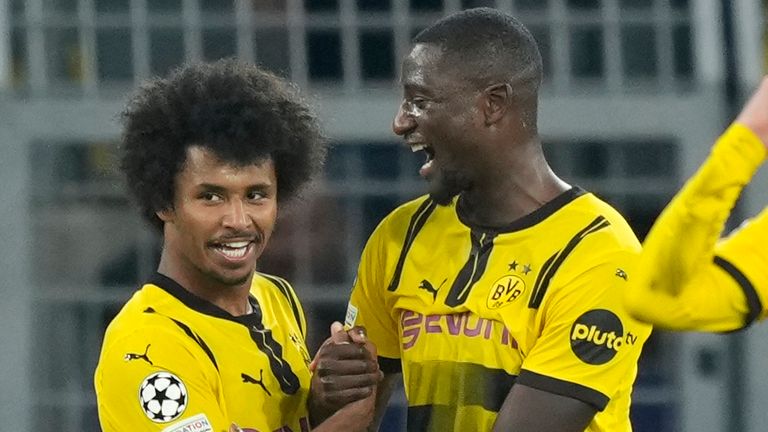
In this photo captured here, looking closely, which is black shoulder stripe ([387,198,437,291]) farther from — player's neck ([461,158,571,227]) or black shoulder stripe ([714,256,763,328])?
black shoulder stripe ([714,256,763,328])

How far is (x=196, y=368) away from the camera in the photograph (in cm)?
345

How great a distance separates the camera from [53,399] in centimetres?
532

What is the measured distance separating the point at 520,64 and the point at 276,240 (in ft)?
5.94

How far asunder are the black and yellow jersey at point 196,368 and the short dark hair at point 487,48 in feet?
2.17

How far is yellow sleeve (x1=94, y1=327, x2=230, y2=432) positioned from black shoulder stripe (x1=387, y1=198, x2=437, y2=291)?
0.48 m

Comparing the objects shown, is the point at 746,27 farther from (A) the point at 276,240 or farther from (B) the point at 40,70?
(B) the point at 40,70

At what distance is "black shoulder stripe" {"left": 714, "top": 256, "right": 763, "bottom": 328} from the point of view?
295cm

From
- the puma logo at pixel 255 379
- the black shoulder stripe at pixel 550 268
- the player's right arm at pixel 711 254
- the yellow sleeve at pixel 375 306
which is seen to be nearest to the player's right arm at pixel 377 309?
the yellow sleeve at pixel 375 306

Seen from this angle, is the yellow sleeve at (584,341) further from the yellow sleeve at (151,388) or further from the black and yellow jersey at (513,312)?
the yellow sleeve at (151,388)

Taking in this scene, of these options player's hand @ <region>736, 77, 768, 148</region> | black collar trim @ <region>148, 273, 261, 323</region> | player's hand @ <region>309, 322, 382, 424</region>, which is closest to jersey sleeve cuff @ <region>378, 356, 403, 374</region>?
player's hand @ <region>309, 322, 382, 424</region>

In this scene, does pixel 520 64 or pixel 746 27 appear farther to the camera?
pixel 746 27

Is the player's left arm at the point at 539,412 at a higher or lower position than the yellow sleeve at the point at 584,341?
lower

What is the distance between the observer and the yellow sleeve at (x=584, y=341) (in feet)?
11.2

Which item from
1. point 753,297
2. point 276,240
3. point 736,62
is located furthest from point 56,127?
point 753,297
